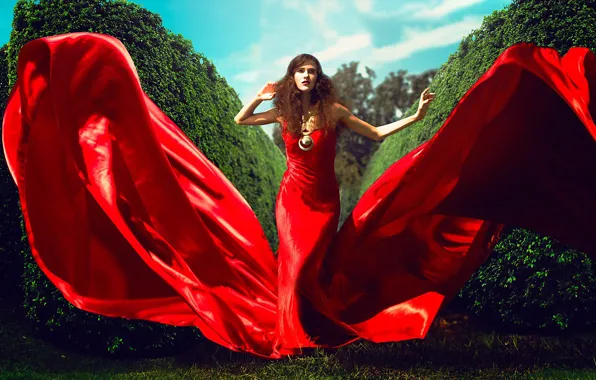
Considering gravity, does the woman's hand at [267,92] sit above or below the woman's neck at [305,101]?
above

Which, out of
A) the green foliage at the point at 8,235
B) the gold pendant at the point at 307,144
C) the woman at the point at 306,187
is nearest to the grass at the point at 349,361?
the green foliage at the point at 8,235

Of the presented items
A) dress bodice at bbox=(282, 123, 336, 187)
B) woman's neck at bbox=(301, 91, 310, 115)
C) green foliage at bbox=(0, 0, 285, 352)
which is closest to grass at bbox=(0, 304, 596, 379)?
green foliage at bbox=(0, 0, 285, 352)

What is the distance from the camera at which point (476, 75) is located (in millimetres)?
5070

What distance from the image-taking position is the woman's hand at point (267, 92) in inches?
150

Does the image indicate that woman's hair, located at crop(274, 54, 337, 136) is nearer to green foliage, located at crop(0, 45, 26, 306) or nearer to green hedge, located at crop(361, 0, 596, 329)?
green hedge, located at crop(361, 0, 596, 329)

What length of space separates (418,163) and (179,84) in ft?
7.84

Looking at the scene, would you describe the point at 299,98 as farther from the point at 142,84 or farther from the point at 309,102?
the point at 142,84

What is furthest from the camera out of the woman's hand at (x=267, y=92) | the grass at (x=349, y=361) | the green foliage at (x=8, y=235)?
the green foliage at (x=8, y=235)

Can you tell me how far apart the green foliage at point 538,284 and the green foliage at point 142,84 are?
2.62 m

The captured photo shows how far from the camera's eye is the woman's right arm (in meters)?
3.81

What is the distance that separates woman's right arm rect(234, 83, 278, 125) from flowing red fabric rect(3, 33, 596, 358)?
0.29 metres

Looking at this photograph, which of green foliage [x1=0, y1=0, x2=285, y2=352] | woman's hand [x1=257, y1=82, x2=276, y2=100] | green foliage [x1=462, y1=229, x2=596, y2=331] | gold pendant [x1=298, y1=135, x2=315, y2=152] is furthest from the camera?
green foliage [x1=462, y1=229, x2=596, y2=331]

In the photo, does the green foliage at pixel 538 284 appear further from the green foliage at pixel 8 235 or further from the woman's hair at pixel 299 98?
the green foliage at pixel 8 235

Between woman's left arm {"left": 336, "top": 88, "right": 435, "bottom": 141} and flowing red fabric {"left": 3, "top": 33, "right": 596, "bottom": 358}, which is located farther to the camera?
woman's left arm {"left": 336, "top": 88, "right": 435, "bottom": 141}
